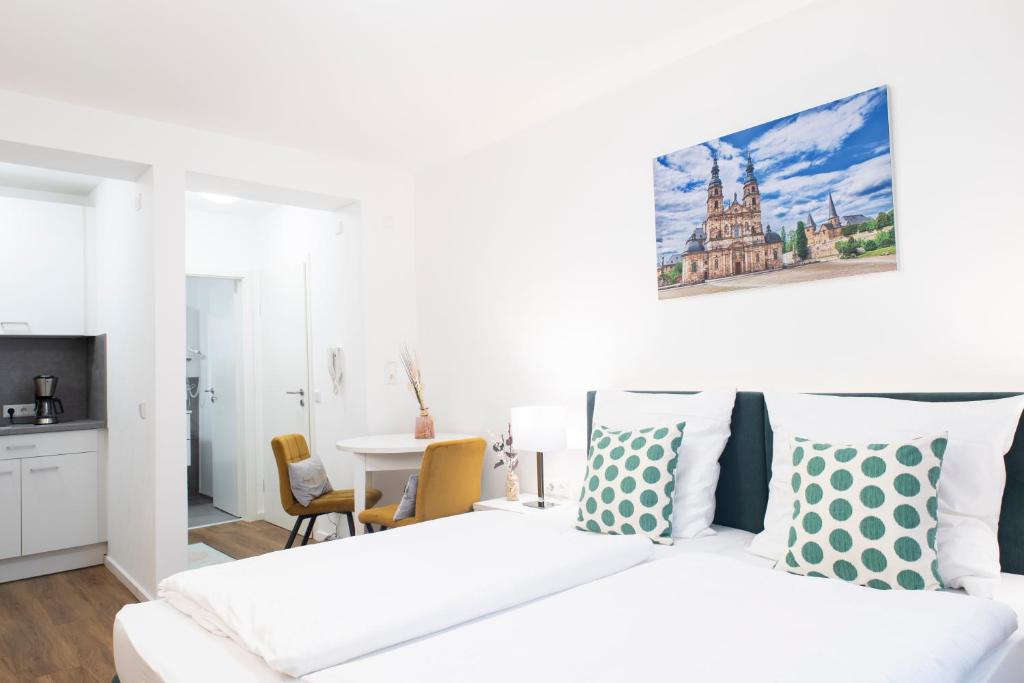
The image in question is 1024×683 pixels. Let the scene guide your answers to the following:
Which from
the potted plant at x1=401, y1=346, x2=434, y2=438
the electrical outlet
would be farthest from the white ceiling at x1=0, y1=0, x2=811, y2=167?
the electrical outlet

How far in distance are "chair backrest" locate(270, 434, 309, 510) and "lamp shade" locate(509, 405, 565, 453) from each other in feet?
5.34

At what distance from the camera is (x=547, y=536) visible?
2.28m

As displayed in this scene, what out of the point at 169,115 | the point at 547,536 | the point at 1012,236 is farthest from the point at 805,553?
the point at 169,115

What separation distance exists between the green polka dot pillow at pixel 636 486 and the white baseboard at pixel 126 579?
2.53 m

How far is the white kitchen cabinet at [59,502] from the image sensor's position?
4.18 meters

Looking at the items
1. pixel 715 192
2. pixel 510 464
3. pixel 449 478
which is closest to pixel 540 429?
pixel 510 464

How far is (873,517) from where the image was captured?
5.87 ft

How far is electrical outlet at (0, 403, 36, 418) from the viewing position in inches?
179

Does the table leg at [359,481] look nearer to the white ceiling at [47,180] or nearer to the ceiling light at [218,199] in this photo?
the ceiling light at [218,199]

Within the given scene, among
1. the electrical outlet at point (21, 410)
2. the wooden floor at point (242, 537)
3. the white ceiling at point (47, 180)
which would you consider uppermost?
the white ceiling at point (47, 180)

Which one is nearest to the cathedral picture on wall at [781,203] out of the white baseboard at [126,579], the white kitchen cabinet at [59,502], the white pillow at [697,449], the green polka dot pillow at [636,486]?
the white pillow at [697,449]

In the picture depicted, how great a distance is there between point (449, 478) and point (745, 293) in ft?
5.43

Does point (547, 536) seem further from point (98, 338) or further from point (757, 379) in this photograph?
point (98, 338)

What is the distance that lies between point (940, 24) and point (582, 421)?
Result: 83.6 inches
